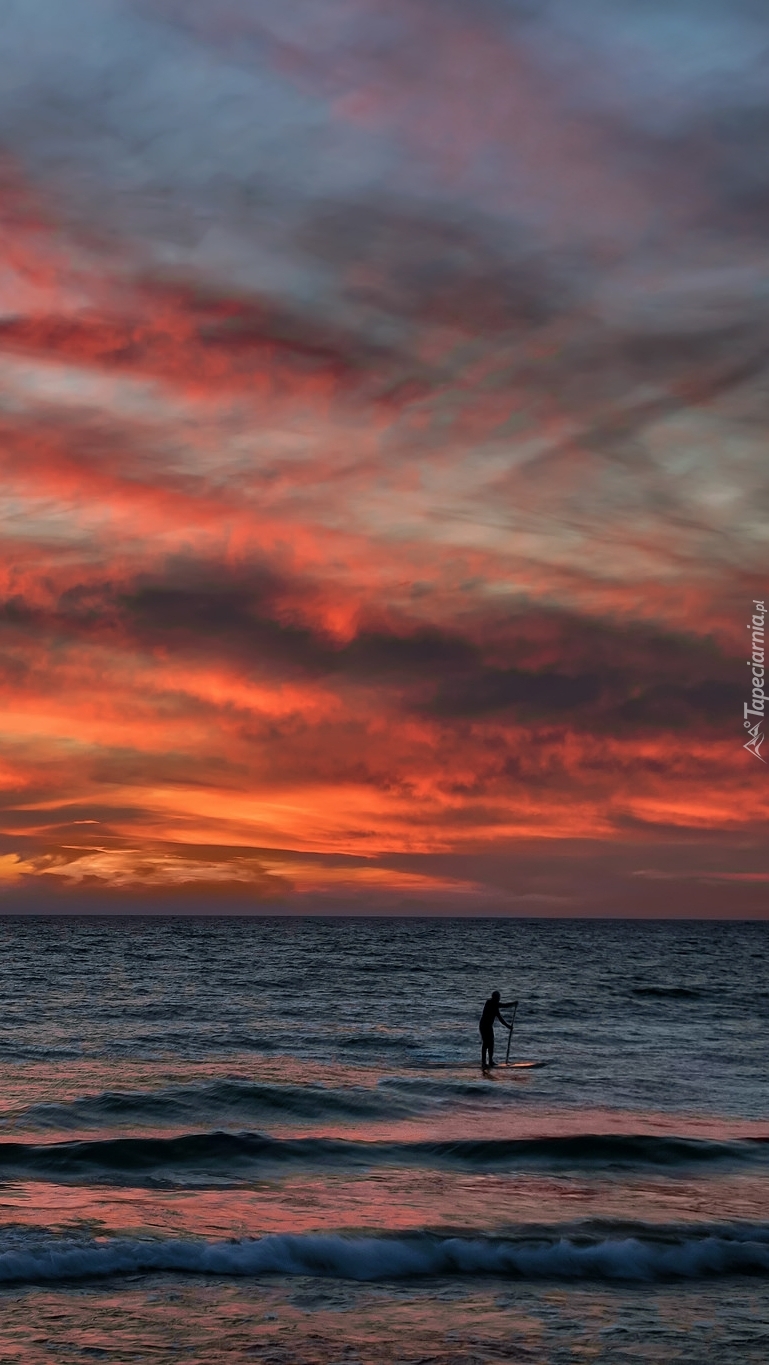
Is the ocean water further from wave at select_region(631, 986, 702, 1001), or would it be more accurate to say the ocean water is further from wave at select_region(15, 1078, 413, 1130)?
wave at select_region(631, 986, 702, 1001)

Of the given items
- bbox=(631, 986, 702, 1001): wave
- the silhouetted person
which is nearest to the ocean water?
the silhouetted person

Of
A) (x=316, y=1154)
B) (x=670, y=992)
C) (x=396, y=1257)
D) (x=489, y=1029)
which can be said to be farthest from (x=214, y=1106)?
(x=670, y=992)

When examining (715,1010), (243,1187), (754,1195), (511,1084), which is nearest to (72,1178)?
(243,1187)

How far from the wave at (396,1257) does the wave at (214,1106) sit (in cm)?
926

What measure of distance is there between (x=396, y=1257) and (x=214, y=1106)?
38.9 feet

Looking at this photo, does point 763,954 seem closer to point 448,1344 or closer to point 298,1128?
point 298,1128

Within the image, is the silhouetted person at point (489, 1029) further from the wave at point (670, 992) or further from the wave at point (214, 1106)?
the wave at point (670, 992)

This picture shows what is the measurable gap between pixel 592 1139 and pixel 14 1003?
33.6 metres

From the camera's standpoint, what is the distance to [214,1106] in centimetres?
2533

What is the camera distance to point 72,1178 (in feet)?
61.7

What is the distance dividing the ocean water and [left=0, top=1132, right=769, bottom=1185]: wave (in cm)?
7

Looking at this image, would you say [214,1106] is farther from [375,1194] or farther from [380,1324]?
[380,1324]

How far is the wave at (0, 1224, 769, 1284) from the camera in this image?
13719mm

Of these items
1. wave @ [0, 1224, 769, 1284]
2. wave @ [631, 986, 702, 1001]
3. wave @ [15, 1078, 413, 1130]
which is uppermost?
wave @ [0, 1224, 769, 1284]
